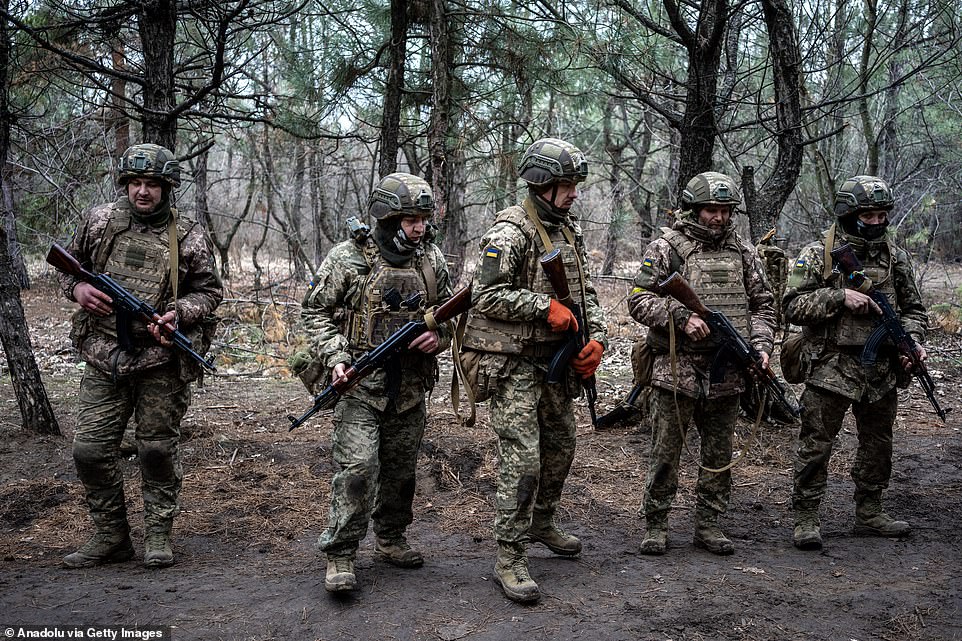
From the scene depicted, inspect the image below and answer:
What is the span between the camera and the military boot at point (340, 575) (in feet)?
13.3

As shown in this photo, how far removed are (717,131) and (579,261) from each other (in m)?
3.11

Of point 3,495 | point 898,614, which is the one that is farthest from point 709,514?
point 3,495

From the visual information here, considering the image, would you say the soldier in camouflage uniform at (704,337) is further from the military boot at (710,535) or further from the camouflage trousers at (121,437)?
the camouflage trousers at (121,437)

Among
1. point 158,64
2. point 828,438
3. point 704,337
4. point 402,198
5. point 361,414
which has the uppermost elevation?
point 158,64

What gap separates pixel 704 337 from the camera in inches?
183

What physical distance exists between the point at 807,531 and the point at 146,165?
15.6ft

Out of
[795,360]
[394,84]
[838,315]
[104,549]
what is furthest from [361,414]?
[394,84]

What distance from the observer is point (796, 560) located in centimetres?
485

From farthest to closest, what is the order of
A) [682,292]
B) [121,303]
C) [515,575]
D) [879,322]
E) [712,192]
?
[879,322]
[712,192]
[682,292]
[121,303]
[515,575]

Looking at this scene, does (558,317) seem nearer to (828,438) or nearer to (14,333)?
(828,438)

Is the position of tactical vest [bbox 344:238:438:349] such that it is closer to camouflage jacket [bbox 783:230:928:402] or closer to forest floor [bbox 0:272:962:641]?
forest floor [bbox 0:272:962:641]

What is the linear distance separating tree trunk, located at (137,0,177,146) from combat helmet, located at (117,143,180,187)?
1848 millimetres

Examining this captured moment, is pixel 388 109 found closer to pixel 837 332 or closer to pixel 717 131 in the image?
pixel 717 131

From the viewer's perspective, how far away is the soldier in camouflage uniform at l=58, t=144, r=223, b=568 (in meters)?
4.50
